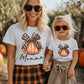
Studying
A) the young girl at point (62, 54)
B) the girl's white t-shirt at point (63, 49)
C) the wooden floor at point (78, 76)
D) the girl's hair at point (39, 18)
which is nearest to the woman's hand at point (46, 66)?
the young girl at point (62, 54)

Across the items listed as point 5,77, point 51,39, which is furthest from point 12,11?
point 51,39

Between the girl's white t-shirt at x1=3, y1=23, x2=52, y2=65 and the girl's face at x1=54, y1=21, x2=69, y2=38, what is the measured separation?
0.30m

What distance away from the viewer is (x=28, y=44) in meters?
2.39

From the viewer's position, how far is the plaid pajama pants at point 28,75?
2.43 metres

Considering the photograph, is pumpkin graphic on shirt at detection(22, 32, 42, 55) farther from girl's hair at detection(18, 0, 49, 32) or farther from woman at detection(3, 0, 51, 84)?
girl's hair at detection(18, 0, 49, 32)

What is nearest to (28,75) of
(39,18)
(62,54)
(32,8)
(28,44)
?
(28,44)

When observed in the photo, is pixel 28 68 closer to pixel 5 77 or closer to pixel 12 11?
pixel 5 77

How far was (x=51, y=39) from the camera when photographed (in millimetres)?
2617

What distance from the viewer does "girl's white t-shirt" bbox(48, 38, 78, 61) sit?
2.54m

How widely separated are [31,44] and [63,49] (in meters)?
0.47

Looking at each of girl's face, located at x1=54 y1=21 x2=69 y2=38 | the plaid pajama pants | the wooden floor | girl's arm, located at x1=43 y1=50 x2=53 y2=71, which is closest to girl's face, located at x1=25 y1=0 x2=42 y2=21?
girl's face, located at x1=54 y1=21 x2=69 y2=38

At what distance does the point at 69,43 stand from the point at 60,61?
0.28 metres

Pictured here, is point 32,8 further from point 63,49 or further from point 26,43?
point 63,49

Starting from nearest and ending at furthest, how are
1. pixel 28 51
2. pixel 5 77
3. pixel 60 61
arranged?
pixel 28 51 → pixel 60 61 → pixel 5 77
